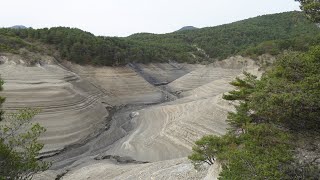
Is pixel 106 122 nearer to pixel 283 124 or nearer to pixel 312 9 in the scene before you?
pixel 283 124

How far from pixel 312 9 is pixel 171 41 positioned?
359ft

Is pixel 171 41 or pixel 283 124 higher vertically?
pixel 283 124

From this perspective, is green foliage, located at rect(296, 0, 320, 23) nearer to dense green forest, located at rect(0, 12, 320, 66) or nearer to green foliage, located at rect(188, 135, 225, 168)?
dense green forest, located at rect(0, 12, 320, 66)

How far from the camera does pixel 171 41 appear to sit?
122 metres

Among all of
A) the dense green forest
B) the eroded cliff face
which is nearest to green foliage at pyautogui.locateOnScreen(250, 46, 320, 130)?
the dense green forest

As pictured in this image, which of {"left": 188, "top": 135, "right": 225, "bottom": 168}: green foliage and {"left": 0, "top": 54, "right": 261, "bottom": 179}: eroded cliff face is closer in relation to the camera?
{"left": 188, "top": 135, "right": 225, "bottom": 168}: green foliage

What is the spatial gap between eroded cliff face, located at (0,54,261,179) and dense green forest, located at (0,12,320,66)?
469cm

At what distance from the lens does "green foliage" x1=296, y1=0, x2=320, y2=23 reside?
12.9 m

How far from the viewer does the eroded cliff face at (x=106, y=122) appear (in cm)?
2894

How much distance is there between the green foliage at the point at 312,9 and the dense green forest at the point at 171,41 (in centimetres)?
48

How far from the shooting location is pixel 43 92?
134 feet

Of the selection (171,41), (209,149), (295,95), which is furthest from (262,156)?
(171,41)

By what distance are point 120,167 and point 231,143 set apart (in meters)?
13.2

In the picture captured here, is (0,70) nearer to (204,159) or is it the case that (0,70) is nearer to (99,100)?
(99,100)
